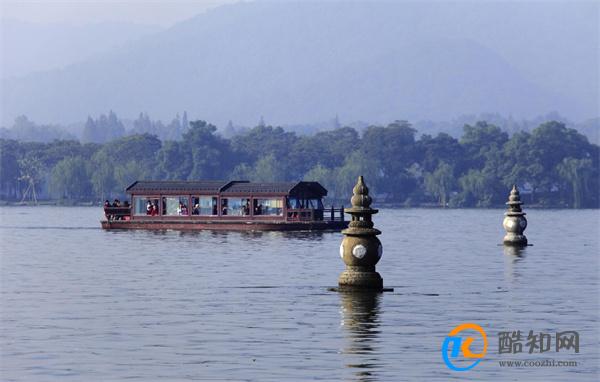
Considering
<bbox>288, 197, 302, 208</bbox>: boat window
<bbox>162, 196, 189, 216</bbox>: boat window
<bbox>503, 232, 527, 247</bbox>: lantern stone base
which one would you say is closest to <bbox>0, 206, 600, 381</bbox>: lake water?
<bbox>503, 232, 527, 247</bbox>: lantern stone base

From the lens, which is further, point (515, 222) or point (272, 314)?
point (515, 222)

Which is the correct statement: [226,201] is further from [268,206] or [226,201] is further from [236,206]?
[268,206]

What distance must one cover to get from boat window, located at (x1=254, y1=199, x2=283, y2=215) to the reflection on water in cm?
6560

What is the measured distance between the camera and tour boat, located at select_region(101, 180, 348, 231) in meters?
109

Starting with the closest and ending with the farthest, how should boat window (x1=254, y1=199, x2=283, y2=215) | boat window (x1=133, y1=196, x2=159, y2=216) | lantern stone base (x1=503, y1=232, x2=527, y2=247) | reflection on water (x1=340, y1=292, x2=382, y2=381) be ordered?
reflection on water (x1=340, y1=292, x2=382, y2=381)
lantern stone base (x1=503, y1=232, x2=527, y2=247)
boat window (x1=254, y1=199, x2=283, y2=215)
boat window (x1=133, y1=196, x2=159, y2=216)

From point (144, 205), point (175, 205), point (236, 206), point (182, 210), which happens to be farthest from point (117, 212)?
point (236, 206)

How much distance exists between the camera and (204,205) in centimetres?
11244

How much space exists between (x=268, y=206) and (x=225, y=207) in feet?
11.5

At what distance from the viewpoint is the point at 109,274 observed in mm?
57625

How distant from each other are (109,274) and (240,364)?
30.0 meters

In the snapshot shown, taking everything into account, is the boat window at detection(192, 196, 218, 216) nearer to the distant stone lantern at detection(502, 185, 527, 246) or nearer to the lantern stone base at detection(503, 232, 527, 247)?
the distant stone lantern at detection(502, 185, 527, 246)

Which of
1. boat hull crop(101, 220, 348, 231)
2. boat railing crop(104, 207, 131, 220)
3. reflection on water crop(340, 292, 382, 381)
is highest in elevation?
boat railing crop(104, 207, 131, 220)

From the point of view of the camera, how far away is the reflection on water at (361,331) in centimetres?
2784

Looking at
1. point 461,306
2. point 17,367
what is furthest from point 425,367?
point 461,306
